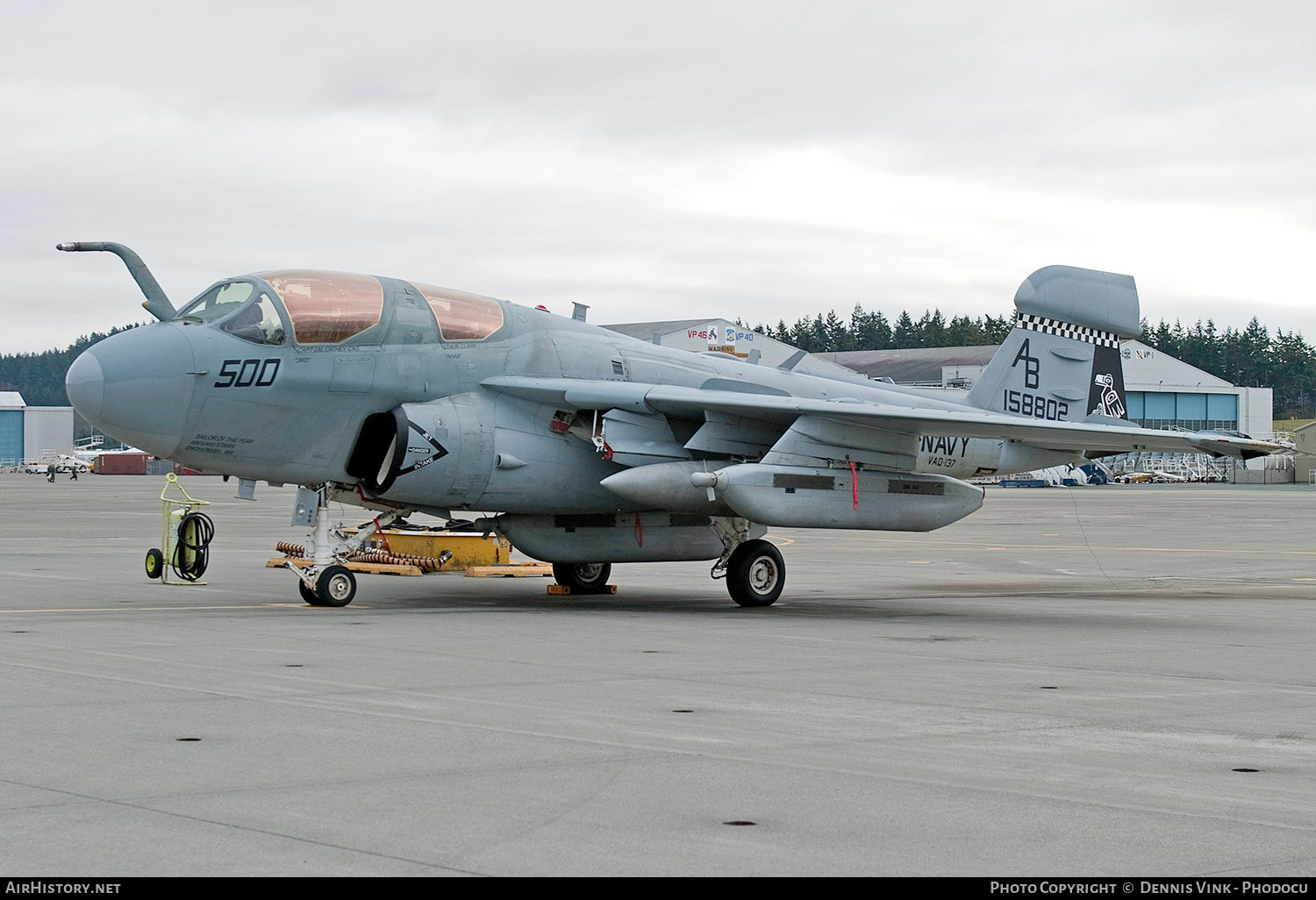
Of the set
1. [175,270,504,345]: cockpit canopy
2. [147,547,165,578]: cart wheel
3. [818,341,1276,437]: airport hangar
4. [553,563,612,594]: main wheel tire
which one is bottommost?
[553,563,612,594]: main wheel tire

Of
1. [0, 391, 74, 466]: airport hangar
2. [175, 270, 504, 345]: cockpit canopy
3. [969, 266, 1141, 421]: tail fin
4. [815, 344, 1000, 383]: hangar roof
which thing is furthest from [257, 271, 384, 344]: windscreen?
[0, 391, 74, 466]: airport hangar

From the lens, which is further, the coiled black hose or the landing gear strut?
the coiled black hose

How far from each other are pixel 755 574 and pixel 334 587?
15.2ft

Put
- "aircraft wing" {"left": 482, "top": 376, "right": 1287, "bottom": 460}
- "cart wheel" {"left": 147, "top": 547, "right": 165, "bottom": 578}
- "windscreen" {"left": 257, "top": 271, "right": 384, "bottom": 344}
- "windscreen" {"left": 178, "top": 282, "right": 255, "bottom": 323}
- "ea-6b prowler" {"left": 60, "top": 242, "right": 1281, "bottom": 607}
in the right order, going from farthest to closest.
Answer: "cart wheel" {"left": 147, "top": 547, "right": 165, "bottom": 578}
"aircraft wing" {"left": 482, "top": 376, "right": 1287, "bottom": 460}
"windscreen" {"left": 257, "top": 271, "right": 384, "bottom": 344}
"windscreen" {"left": 178, "top": 282, "right": 255, "bottom": 323}
"ea-6b prowler" {"left": 60, "top": 242, "right": 1281, "bottom": 607}

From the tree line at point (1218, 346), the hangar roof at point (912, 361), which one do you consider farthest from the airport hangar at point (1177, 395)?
the tree line at point (1218, 346)

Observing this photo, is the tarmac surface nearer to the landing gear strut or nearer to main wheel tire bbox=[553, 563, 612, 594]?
the landing gear strut

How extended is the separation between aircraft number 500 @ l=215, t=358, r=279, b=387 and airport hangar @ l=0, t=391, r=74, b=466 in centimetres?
12585

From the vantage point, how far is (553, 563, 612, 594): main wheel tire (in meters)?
16.7

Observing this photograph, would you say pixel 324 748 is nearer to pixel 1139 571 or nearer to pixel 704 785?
pixel 704 785

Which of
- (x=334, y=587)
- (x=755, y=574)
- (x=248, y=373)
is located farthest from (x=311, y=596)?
(x=755, y=574)

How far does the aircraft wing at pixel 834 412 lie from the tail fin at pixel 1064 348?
11.3 feet

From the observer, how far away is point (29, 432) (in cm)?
12875

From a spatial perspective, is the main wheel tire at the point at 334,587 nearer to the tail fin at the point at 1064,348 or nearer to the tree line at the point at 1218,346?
the tail fin at the point at 1064,348

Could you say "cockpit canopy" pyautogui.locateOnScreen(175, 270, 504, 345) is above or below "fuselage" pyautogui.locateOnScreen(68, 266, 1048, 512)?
above
